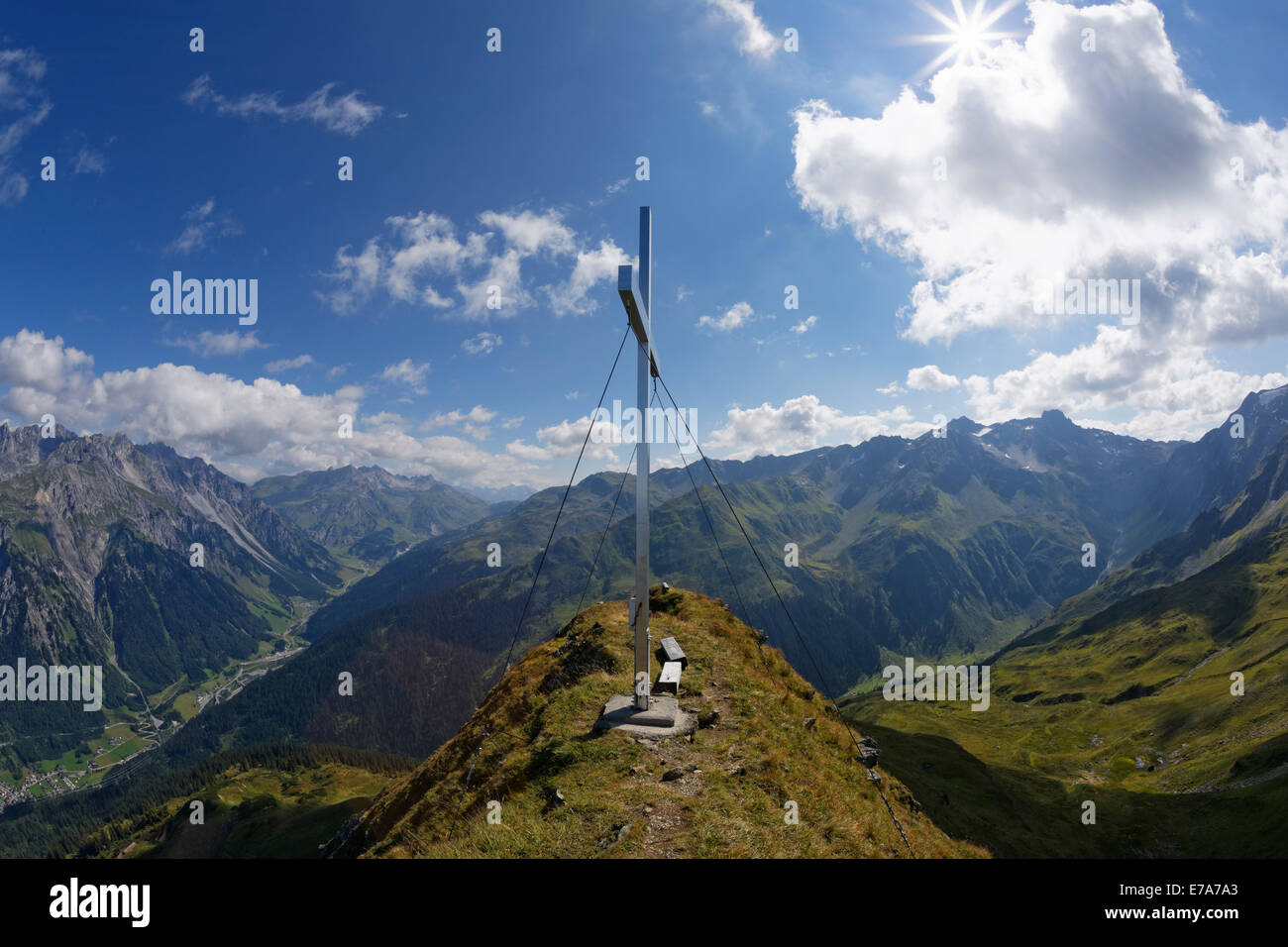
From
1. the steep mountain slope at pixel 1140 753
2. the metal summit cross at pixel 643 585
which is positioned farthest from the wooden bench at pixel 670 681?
the steep mountain slope at pixel 1140 753

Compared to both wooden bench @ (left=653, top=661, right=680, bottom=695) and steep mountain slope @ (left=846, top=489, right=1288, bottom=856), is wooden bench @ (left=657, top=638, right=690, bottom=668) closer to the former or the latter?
wooden bench @ (left=653, top=661, right=680, bottom=695)

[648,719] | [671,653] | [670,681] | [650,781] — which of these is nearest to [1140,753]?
[671,653]

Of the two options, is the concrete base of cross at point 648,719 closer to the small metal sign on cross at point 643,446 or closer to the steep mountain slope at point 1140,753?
the small metal sign on cross at point 643,446

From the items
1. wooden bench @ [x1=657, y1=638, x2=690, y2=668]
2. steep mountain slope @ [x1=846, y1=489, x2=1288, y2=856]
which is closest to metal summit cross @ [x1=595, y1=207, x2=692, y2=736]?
wooden bench @ [x1=657, y1=638, x2=690, y2=668]
